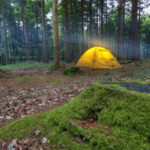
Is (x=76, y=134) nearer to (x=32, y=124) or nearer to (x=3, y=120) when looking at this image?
(x=32, y=124)

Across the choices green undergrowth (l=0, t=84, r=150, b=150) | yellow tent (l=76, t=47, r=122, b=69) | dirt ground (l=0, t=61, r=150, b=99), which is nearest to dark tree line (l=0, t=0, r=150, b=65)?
yellow tent (l=76, t=47, r=122, b=69)

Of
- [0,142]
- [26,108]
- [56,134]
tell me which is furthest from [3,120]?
[56,134]

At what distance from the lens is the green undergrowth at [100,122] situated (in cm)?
139

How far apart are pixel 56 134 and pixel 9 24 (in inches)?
1219

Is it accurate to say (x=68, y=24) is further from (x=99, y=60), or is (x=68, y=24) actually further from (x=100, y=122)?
(x=100, y=122)

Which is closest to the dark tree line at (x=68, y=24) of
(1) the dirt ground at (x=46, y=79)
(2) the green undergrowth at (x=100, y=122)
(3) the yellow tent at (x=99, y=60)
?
(3) the yellow tent at (x=99, y=60)

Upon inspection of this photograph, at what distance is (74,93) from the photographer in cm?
456

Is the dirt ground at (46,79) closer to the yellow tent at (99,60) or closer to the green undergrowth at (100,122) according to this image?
the yellow tent at (99,60)

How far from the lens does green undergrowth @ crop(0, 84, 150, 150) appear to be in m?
1.39

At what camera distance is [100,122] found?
66.5 inches

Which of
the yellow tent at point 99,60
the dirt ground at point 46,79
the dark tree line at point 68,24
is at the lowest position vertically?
the dirt ground at point 46,79

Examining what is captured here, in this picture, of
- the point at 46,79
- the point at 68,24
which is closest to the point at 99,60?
the point at 46,79

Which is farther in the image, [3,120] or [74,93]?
[74,93]

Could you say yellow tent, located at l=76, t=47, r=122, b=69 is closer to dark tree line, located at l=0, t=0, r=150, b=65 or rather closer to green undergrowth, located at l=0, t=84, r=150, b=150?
dark tree line, located at l=0, t=0, r=150, b=65
